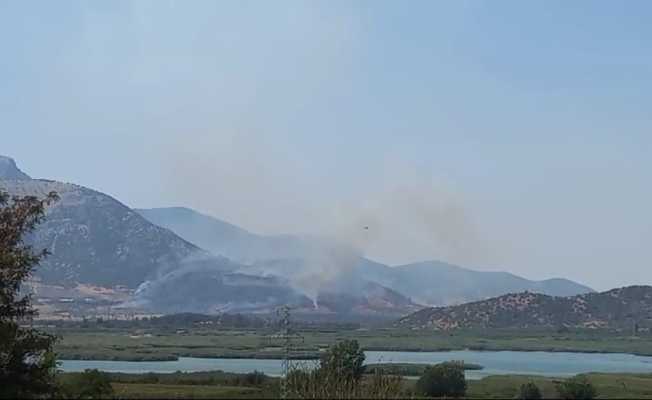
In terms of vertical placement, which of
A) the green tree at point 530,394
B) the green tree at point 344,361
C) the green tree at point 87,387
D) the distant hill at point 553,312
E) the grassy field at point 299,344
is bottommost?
the green tree at point 87,387

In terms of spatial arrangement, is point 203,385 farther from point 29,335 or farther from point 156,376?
point 29,335

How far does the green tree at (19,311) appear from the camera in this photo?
22.8m

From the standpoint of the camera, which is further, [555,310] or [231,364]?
[555,310]

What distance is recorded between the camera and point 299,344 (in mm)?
84062

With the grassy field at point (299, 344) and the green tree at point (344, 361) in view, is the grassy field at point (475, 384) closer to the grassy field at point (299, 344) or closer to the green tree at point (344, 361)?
the green tree at point (344, 361)

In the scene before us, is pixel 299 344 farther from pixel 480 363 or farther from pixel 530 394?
pixel 530 394

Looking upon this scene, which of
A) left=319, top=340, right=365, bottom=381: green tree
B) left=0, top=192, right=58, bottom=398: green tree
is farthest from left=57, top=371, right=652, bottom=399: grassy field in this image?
left=0, top=192, right=58, bottom=398: green tree

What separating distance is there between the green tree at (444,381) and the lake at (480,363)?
12.5 metres

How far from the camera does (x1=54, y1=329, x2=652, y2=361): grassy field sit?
3066 inches

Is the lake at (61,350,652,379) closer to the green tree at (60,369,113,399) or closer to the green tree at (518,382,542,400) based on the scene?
the green tree at (518,382,542,400)

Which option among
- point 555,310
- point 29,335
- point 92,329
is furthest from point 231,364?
point 555,310

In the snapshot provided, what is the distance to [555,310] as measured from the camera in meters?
140

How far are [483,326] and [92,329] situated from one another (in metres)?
52.0

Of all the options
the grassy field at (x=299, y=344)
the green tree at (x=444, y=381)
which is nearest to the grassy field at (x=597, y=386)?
the green tree at (x=444, y=381)
